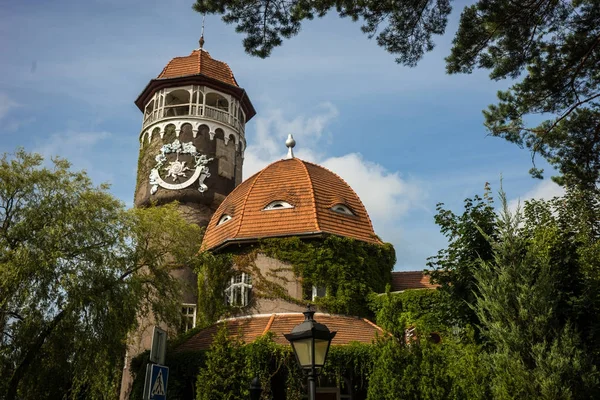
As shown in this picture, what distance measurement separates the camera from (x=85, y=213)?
16844 mm

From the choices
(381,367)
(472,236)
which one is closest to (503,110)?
(472,236)

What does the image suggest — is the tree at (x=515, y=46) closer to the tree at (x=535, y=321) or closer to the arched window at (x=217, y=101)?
the tree at (x=535, y=321)

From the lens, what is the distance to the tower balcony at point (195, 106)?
27906 millimetres

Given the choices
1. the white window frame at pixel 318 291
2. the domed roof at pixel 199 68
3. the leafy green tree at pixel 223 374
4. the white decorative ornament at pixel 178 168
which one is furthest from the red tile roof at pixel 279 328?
the domed roof at pixel 199 68

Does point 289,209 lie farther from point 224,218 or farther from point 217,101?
point 217,101

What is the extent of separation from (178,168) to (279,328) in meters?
10.5

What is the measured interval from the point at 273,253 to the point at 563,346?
439 inches

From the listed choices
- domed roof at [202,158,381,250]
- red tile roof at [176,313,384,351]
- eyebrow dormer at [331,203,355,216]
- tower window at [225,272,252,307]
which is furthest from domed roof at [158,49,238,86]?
red tile roof at [176,313,384,351]

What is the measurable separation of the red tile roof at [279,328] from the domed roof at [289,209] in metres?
3.07

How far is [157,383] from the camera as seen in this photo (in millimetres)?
7055

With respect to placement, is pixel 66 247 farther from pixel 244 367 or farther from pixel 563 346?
pixel 563 346

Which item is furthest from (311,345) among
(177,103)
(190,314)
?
(177,103)

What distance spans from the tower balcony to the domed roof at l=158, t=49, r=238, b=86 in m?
0.85

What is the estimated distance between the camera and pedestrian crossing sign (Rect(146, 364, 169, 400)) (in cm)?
686
